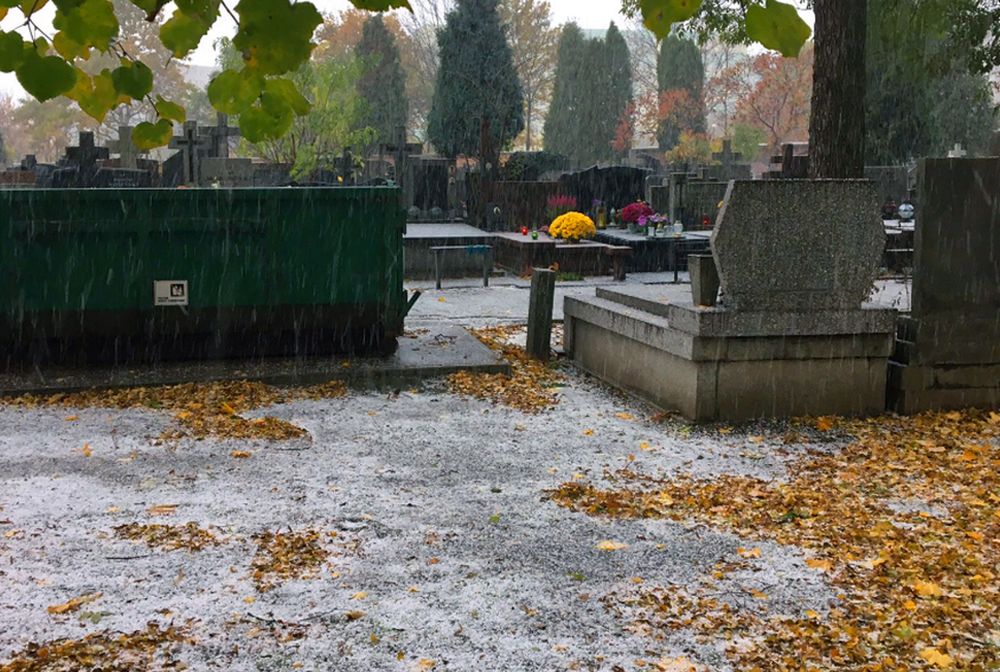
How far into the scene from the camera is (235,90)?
100 inches

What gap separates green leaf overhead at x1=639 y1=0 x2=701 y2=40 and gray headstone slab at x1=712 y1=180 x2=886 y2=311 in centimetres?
536

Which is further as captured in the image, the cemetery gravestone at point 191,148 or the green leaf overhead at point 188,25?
the cemetery gravestone at point 191,148

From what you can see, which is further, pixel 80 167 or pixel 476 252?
pixel 80 167

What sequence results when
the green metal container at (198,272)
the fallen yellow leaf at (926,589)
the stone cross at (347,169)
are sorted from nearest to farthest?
1. the fallen yellow leaf at (926,589)
2. the green metal container at (198,272)
3. the stone cross at (347,169)

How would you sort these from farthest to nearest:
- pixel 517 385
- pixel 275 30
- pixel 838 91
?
pixel 838 91 < pixel 517 385 < pixel 275 30

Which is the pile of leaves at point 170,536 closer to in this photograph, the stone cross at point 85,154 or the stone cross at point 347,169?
the stone cross at point 85,154

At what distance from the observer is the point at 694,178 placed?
82.7ft

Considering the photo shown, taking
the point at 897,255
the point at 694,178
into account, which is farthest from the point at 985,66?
the point at 694,178

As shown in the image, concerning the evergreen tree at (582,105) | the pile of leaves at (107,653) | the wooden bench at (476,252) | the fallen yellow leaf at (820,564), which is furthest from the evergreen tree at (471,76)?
the pile of leaves at (107,653)

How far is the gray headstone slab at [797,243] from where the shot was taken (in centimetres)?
768

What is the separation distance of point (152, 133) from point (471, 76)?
37.0m

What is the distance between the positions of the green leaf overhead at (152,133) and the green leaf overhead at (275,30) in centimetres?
53

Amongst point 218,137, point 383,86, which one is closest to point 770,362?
point 218,137

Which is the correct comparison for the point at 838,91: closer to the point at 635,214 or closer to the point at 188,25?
the point at 188,25
